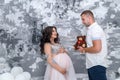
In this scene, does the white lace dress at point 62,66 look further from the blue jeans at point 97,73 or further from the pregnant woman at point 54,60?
the blue jeans at point 97,73

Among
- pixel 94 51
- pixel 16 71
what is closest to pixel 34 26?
pixel 16 71

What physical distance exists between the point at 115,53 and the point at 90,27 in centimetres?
124

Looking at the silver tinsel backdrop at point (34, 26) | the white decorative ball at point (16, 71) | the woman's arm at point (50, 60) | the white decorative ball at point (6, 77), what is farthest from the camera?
the silver tinsel backdrop at point (34, 26)

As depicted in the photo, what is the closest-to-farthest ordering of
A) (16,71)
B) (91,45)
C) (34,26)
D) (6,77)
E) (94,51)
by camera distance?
(94,51)
(91,45)
(6,77)
(16,71)
(34,26)

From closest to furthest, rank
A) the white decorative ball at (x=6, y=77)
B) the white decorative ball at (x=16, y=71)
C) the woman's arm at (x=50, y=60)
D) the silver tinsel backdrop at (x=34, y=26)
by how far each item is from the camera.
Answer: the woman's arm at (x=50, y=60) < the white decorative ball at (x=6, y=77) < the white decorative ball at (x=16, y=71) < the silver tinsel backdrop at (x=34, y=26)

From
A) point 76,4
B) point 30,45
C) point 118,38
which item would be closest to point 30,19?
point 30,45

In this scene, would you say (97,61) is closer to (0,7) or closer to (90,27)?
(90,27)

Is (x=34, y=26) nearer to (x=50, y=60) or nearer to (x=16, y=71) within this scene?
(x=16, y=71)

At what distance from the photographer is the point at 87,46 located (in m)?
4.55

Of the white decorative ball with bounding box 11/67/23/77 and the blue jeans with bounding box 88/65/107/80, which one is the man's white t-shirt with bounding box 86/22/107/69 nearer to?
the blue jeans with bounding box 88/65/107/80

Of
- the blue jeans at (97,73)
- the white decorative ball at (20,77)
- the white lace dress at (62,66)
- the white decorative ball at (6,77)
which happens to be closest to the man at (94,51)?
the blue jeans at (97,73)

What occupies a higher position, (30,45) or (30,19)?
(30,19)

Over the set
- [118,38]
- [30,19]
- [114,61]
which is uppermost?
[30,19]

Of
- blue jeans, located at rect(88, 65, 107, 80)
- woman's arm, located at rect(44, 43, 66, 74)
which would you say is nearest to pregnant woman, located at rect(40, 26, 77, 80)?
woman's arm, located at rect(44, 43, 66, 74)
